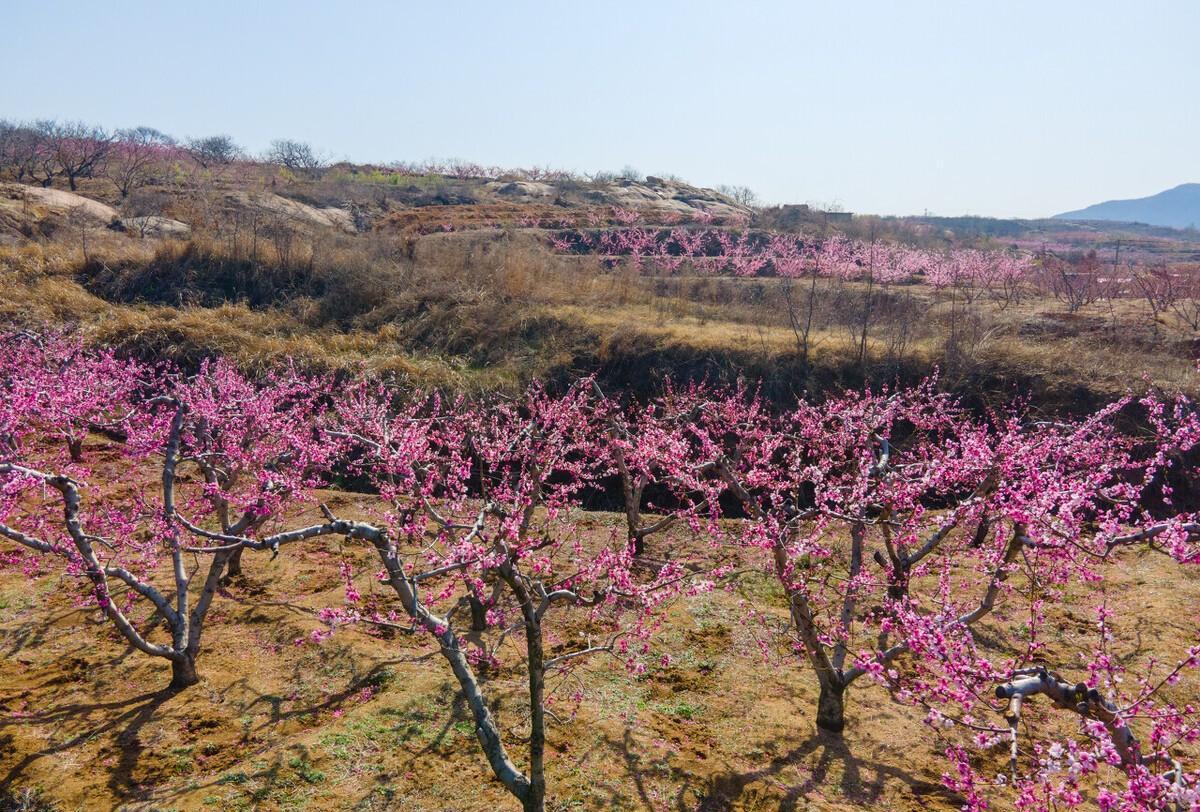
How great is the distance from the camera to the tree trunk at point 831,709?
266 inches

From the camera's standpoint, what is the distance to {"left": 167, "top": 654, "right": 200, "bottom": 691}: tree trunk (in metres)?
7.00

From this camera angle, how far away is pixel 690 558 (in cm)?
1092

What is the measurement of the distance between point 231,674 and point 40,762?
1.80 m

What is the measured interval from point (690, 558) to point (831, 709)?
168 inches

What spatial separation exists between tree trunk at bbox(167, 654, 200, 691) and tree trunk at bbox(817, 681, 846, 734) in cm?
695

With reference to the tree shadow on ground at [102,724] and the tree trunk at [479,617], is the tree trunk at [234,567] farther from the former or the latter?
the tree trunk at [479,617]

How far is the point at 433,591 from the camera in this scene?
948 centimetres

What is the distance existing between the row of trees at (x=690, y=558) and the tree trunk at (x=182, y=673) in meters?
0.03

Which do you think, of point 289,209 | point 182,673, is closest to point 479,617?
point 182,673

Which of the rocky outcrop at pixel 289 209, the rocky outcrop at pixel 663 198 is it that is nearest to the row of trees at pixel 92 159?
the rocky outcrop at pixel 289 209

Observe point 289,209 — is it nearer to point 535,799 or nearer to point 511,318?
point 511,318

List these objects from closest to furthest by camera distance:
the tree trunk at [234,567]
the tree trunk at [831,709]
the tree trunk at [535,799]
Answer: the tree trunk at [535,799], the tree trunk at [831,709], the tree trunk at [234,567]

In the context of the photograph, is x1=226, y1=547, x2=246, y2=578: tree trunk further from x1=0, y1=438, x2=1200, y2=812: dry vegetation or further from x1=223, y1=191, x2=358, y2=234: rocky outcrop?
x1=223, y1=191, x2=358, y2=234: rocky outcrop

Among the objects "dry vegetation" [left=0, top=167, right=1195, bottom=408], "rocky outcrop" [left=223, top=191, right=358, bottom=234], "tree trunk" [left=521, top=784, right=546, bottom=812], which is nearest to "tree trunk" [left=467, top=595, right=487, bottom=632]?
"tree trunk" [left=521, top=784, right=546, bottom=812]
